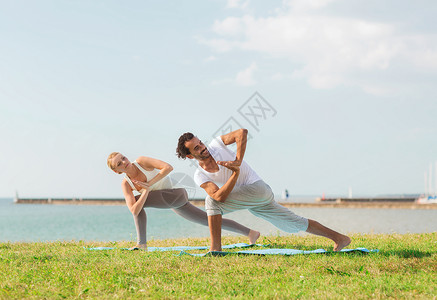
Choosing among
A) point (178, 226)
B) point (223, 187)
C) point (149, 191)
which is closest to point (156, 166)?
point (149, 191)

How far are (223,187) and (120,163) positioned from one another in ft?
5.68

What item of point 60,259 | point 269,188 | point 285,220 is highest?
point 269,188

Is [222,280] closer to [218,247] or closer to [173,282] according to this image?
[173,282]

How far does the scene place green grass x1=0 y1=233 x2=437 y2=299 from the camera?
421 centimetres

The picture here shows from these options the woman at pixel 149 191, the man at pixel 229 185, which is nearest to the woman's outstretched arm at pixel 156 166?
the woman at pixel 149 191

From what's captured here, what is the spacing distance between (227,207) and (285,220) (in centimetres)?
79

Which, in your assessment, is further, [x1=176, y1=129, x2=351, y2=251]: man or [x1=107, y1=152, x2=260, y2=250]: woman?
[x1=107, y1=152, x2=260, y2=250]: woman

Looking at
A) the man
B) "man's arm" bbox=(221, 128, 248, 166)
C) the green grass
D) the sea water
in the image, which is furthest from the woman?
the sea water

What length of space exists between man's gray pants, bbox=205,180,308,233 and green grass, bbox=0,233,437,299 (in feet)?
Result: 1.63

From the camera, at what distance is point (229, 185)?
18.8ft

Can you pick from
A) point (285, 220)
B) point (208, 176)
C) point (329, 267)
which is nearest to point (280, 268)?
point (329, 267)

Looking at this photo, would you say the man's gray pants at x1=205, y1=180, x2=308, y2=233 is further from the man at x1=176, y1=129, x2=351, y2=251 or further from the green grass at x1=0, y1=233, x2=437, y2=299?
the green grass at x1=0, y1=233, x2=437, y2=299

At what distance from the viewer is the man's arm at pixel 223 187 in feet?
18.7

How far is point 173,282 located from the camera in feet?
14.9
